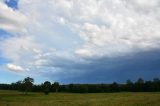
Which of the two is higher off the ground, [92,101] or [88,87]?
[88,87]

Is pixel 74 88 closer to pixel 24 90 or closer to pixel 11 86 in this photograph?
pixel 24 90

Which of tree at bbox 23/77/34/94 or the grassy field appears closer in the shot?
the grassy field

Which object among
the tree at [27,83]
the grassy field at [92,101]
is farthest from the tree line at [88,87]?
the grassy field at [92,101]

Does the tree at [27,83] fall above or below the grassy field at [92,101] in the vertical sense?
above

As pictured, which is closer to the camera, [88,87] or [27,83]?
[27,83]

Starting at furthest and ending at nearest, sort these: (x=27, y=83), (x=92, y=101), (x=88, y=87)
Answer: (x=88, y=87), (x=27, y=83), (x=92, y=101)

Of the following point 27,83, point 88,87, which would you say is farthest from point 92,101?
point 88,87

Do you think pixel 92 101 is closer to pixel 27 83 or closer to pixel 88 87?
Result: pixel 27 83

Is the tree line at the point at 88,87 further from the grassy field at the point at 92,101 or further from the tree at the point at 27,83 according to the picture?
the grassy field at the point at 92,101

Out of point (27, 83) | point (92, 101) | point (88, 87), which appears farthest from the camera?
point (88, 87)

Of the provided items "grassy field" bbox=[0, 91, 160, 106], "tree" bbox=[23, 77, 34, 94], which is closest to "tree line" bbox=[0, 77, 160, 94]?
"tree" bbox=[23, 77, 34, 94]

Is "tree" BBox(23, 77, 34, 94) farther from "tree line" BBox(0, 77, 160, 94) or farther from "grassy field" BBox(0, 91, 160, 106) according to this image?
"grassy field" BBox(0, 91, 160, 106)

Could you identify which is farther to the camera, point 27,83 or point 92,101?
point 27,83

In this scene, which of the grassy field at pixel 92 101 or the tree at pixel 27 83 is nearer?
the grassy field at pixel 92 101
